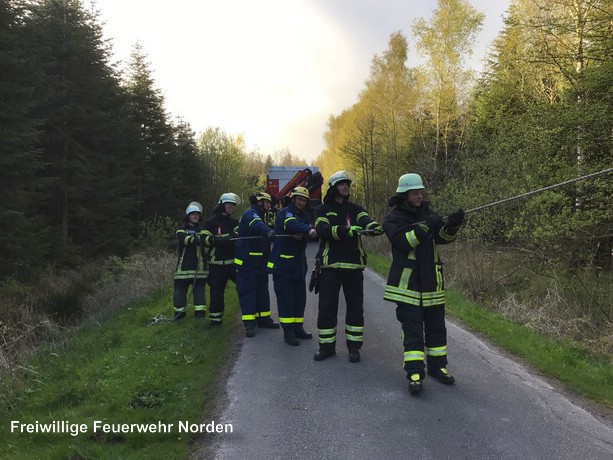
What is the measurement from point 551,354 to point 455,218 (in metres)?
2.83

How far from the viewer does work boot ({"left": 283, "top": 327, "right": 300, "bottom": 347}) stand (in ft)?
20.1

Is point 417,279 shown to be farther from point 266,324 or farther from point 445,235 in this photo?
point 266,324

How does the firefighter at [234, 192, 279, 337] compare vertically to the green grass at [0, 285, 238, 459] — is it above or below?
above

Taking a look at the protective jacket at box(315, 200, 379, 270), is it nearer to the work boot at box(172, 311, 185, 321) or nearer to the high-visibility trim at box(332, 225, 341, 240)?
the high-visibility trim at box(332, 225, 341, 240)

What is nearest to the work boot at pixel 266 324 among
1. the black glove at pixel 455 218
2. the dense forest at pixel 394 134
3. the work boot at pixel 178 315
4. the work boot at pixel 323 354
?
the work boot at pixel 178 315

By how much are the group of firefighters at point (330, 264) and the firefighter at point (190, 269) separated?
2 cm

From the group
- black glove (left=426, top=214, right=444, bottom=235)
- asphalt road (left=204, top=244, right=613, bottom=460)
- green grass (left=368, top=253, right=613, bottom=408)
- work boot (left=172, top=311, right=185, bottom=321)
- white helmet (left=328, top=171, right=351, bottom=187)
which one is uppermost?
white helmet (left=328, top=171, right=351, bottom=187)

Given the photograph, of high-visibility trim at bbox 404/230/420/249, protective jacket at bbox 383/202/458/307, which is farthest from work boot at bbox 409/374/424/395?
high-visibility trim at bbox 404/230/420/249

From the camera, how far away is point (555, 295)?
862 cm

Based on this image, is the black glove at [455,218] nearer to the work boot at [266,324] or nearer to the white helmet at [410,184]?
the white helmet at [410,184]

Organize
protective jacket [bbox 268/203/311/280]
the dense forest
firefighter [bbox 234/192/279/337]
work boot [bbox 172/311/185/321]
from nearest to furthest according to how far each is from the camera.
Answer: protective jacket [bbox 268/203/311/280] < firefighter [bbox 234/192/279/337] < work boot [bbox 172/311/185/321] < the dense forest

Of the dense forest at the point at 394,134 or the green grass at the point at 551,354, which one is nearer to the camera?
the green grass at the point at 551,354

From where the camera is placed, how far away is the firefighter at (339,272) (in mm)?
5383

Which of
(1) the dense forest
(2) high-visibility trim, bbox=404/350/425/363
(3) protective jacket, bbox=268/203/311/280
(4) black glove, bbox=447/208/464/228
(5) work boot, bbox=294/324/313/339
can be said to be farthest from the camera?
(1) the dense forest
